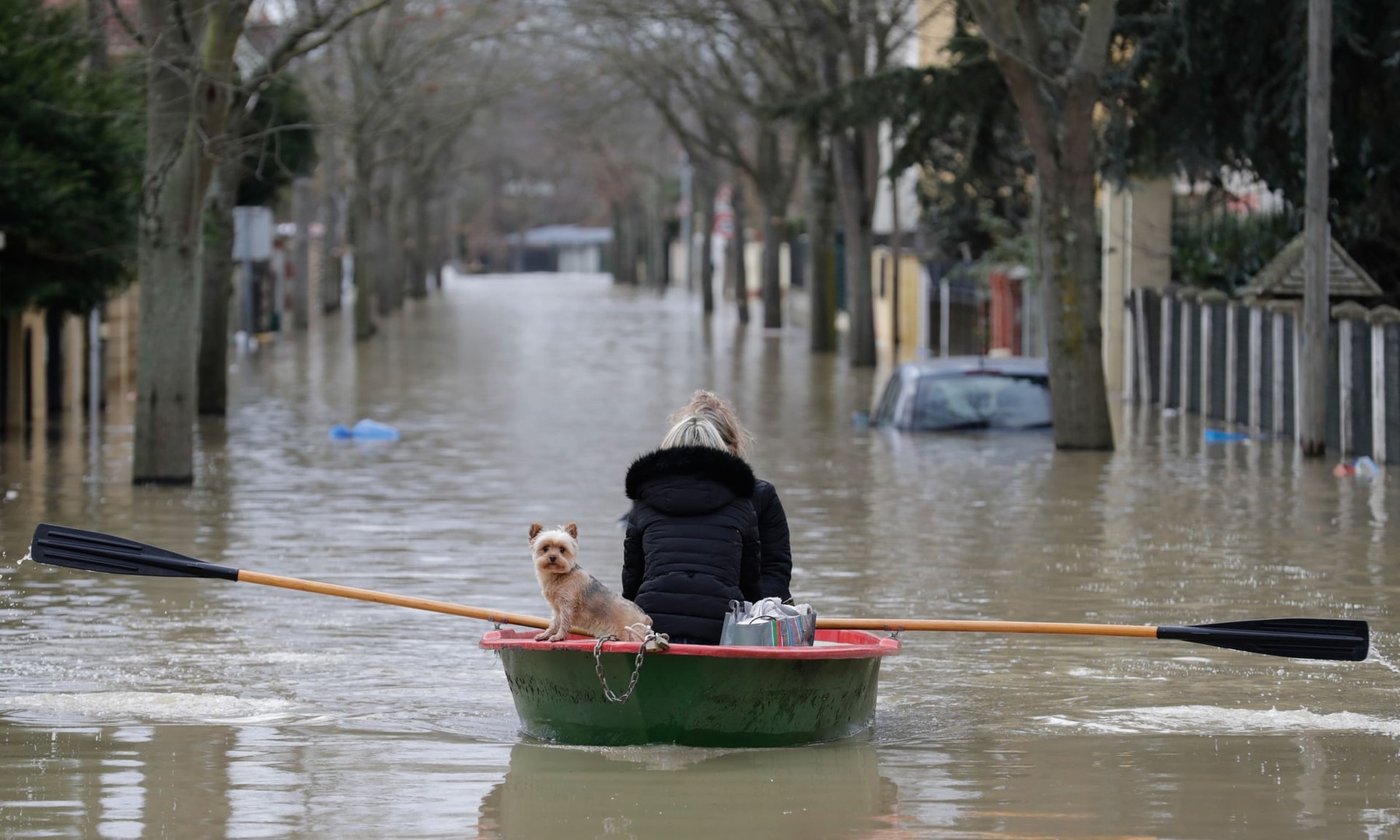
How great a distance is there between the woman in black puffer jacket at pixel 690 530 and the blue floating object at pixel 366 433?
1539cm

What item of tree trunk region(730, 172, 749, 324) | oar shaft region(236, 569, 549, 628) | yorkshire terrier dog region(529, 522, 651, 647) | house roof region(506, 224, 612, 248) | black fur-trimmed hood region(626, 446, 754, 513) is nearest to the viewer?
yorkshire terrier dog region(529, 522, 651, 647)

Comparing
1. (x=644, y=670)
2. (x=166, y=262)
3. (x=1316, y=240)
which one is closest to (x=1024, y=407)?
(x=1316, y=240)

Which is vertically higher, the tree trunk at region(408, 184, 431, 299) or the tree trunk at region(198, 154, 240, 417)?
the tree trunk at region(408, 184, 431, 299)

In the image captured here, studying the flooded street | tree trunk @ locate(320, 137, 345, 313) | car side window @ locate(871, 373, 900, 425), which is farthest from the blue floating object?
tree trunk @ locate(320, 137, 345, 313)

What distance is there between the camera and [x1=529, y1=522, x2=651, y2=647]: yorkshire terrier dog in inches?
335

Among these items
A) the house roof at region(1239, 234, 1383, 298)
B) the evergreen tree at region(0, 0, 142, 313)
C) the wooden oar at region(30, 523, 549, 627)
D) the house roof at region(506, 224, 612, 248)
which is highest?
the house roof at region(506, 224, 612, 248)

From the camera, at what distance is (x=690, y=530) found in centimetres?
885

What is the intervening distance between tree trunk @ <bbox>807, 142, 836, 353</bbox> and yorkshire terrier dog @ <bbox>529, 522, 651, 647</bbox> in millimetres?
33443

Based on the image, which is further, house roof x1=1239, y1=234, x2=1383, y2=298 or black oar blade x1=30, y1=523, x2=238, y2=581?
house roof x1=1239, y1=234, x2=1383, y2=298

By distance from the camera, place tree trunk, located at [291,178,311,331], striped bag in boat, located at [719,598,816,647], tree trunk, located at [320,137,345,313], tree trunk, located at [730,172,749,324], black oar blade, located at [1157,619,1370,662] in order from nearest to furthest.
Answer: striped bag in boat, located at [719,598,816,647] < black oar blade, located at [1157,619,1370,662] < tree trunk, located at [291,178,311,331] < tree trunk, located at [730,172,749,324] < tree trunk, located at [320,137,345,313]

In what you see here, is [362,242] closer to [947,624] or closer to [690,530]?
[947,624]

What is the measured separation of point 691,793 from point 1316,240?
47.1 feet

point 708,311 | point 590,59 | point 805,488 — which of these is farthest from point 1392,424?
point 708,311

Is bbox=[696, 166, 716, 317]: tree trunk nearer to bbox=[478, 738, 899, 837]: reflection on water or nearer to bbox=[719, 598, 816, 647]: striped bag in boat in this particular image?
bbox=[719, 598, 816, 647]: striped bag in boat
